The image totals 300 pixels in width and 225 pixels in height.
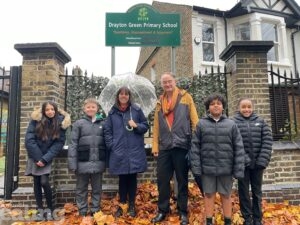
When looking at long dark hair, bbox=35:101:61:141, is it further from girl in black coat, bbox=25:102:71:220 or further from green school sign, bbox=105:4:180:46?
green school sign, bbox=105:4:180:46

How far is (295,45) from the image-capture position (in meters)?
14.6

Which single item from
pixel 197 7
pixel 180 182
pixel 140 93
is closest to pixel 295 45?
pixel 197 7

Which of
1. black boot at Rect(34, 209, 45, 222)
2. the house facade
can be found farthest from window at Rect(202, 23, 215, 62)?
black boot at Rect(34, 209, 45, 222)

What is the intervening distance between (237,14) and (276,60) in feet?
9.23

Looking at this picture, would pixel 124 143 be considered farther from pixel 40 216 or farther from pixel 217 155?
pixel 40 216

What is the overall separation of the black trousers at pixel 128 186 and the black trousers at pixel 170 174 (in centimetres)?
39

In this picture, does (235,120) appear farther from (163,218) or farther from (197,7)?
(197,7)

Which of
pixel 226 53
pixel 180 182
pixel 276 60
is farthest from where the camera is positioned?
pixel 276 60

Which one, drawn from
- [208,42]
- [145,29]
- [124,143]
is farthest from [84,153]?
[208,42]

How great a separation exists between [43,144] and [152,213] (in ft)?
5.95

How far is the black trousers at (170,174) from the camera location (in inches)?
149

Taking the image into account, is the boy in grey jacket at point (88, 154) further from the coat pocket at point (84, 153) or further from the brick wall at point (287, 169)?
the brick wall at point (287, 169)

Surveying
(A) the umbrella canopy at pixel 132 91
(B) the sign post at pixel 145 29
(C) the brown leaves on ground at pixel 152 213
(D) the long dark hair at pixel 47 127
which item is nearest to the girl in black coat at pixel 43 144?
(D) the long dark hair at pixel 47 127

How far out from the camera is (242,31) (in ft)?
45.0
